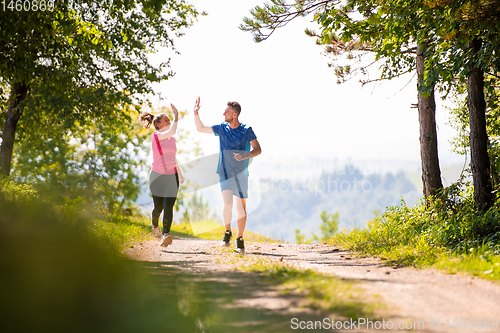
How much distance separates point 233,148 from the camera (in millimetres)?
7000

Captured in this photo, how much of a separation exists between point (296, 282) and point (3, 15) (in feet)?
29.2

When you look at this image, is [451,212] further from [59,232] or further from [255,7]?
[59,232]

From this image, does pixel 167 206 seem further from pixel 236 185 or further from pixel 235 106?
pixel 235 106

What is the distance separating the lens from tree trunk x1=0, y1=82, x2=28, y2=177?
1522cm

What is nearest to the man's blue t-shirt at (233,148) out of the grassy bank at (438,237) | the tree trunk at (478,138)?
the grassy bank at (438,237)

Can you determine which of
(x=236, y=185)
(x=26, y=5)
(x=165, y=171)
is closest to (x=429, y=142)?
(x=236, y=185)

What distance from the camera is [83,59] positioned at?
1464cm

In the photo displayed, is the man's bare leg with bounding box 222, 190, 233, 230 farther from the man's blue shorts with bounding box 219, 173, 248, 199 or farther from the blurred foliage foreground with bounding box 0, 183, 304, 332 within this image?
the blurred foliage foreground with bounding box 0, 183, 304, 332

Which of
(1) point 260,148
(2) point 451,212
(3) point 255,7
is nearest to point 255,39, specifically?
(3) point 255,7

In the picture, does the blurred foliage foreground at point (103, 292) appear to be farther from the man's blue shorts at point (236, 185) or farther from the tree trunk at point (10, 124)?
the tree trunk at point (10, 124)

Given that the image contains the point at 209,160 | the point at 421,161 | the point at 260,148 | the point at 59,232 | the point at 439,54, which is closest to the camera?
the point at 59,232

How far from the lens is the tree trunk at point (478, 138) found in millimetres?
7820

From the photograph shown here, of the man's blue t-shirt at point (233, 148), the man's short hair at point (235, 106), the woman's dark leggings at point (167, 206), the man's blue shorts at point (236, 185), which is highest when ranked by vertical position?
the man's short hair at point (235, 106)

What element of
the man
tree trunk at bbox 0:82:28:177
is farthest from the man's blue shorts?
tree trunk at bbox 0:82:28:177
